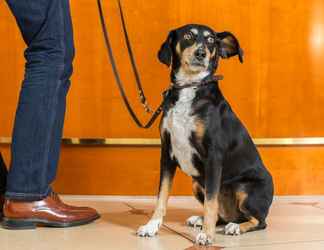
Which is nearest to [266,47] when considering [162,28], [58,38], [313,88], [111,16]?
[313,88]

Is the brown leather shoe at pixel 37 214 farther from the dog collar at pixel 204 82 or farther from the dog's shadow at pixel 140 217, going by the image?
the dog collar at pixel 204 82

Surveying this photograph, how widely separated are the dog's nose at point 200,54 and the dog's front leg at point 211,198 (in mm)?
344

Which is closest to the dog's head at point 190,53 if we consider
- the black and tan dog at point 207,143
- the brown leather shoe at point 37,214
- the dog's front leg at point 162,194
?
the black and tan dog at point 207,143

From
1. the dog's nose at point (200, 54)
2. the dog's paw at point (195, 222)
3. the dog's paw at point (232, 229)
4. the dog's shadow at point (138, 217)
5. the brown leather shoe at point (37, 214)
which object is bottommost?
the dog's shadow at point (138, 217)

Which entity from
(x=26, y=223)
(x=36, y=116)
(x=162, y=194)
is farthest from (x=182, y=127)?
(x=26, y=223)

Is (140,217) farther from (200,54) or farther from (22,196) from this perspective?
(200,54)

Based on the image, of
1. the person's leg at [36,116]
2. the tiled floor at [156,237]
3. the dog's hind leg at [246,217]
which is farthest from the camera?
the dog's hind leg at [246,217]

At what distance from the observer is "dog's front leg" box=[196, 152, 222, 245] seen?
1723 millimetres

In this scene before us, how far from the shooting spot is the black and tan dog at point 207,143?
1.84 m

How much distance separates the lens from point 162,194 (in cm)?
189

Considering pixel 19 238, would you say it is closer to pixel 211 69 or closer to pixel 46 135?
pixel 46 135

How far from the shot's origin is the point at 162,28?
2.67m

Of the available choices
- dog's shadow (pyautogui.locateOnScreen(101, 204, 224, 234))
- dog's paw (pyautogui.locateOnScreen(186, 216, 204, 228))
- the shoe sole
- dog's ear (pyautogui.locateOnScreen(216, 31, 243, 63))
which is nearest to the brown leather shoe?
the shoe sole

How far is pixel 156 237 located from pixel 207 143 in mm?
366
